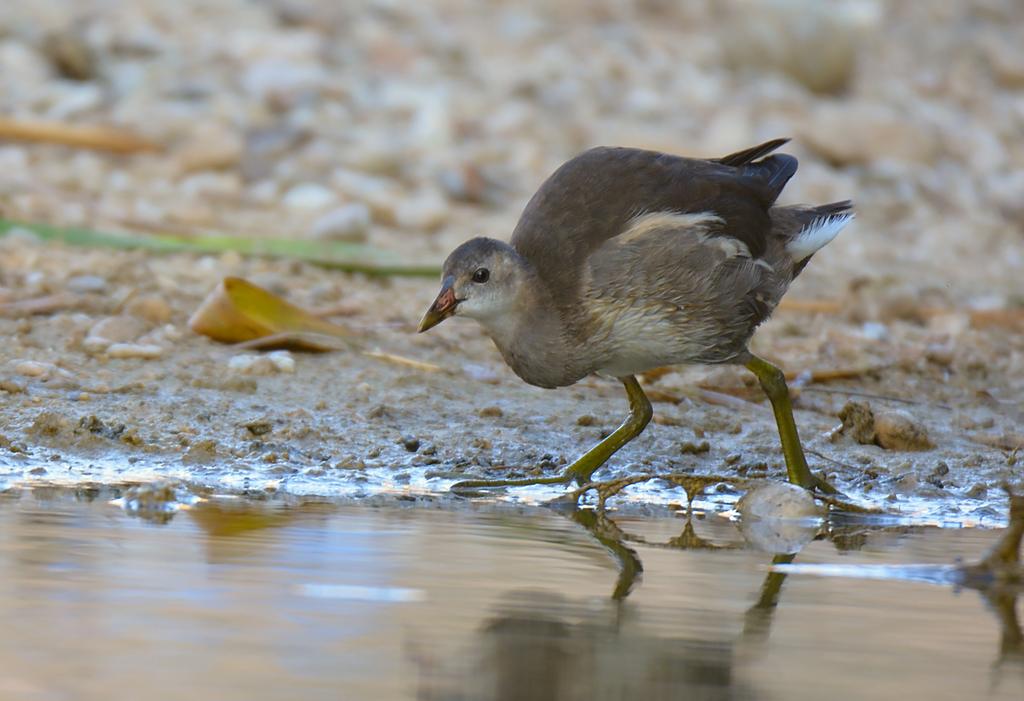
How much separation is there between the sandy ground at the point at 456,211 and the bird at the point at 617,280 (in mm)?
418

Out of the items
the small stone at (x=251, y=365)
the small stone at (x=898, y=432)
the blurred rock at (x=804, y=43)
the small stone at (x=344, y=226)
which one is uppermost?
the blurred rock at (x=804, y=43)

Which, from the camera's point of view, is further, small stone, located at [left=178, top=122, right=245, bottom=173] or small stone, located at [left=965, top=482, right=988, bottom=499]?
small stone, located at [left=178, top=122, right=245, bottom=173]

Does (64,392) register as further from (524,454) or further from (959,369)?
(959,369)

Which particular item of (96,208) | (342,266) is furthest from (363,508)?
(96,208)

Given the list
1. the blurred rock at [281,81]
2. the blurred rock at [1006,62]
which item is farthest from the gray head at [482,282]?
the blurred rock at [1006,62]

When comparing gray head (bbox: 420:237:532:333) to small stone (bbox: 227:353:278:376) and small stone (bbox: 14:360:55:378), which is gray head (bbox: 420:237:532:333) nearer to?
small stone (bbox: 227:353:278:376)

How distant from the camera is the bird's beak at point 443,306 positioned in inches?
192

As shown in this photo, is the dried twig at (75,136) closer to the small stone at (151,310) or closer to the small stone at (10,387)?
the small stone at (151,310)

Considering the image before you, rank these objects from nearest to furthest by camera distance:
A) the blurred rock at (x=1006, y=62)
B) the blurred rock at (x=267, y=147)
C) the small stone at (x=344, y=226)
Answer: the small stone at (x=344, y=226), the blurred rock at (x=267, y=147), the blurred rock at (x=1006, y=62)

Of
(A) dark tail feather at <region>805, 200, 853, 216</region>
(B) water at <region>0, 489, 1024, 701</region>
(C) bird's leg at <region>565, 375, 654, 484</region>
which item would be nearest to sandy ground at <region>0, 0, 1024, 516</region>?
(C) bird's leg at <region>565, 375, 654, 484</region>

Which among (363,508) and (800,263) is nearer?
(363,508)

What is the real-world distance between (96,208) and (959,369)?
4.31 meters

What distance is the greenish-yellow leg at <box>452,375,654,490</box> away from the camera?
4871 mm

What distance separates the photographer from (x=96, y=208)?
28.0 ft
